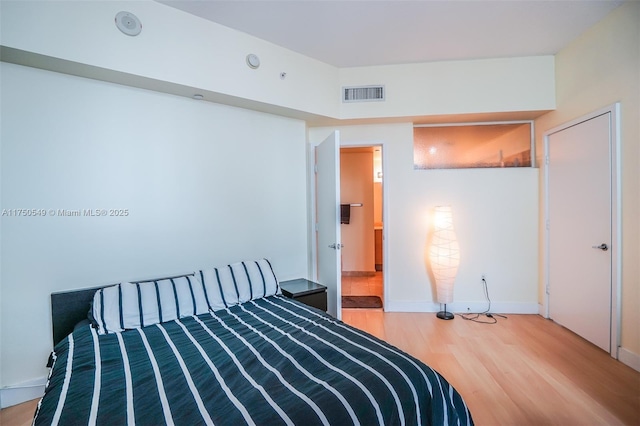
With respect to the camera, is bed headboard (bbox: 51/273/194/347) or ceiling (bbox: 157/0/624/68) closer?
bed headboard (bbox: 51/273/194/347)

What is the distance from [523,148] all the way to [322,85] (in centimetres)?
255

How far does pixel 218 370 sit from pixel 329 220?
5.90 ft

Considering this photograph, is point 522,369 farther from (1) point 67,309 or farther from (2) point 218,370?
(1) point 67,309

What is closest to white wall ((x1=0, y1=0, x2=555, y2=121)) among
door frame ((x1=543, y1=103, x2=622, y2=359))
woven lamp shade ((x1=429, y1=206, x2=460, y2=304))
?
door frame ((x1=543, y1=103, x2=622, y2=359))

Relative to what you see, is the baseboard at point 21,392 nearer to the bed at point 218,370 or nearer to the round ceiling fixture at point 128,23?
the bed at point 218,370

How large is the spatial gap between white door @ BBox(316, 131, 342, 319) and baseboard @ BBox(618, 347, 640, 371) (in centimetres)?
230

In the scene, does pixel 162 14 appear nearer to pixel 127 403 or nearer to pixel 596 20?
pixel 127 403

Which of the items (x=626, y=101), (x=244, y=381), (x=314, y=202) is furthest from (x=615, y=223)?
(x=244, y=381)

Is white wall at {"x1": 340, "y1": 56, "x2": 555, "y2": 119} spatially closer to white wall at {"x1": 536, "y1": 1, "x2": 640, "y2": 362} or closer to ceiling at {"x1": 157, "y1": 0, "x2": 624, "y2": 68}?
ceiling at {"x1": 157, "y1": 0, "x2": 624, "y2": 68}

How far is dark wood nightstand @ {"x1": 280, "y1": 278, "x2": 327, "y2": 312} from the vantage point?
2.62 m

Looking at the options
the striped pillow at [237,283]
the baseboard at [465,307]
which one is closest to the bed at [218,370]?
the striped pillow at [237,283]

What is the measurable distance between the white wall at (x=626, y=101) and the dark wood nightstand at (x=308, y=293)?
2.47m

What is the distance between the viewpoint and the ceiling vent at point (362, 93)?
329 cm

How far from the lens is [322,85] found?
10.4ft
